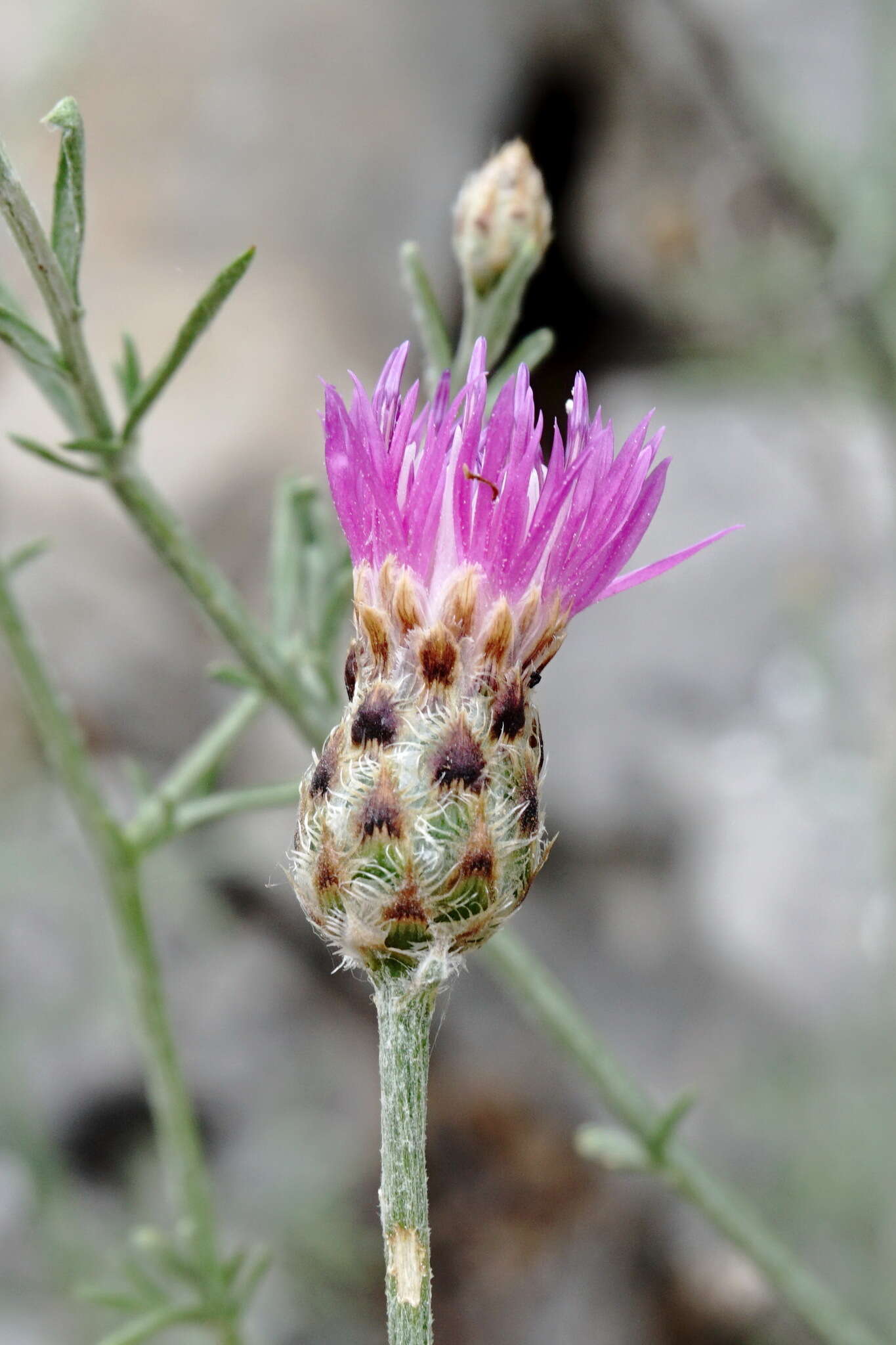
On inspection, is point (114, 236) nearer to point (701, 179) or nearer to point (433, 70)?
point (433, 70)

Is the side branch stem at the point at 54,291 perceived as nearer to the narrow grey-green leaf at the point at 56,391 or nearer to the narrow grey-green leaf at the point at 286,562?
the narrow grey-green leaf at the point at 56,391

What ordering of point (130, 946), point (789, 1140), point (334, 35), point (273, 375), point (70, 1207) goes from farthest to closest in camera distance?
point (334, 35), point (273, 375), point (789, 1140), point (70, 1207), point (130, 946)

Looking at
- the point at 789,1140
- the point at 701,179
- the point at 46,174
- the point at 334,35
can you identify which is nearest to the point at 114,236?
the point at 46,174

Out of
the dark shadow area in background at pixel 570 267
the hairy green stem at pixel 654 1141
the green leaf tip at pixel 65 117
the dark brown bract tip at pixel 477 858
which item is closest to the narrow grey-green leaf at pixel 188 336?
the green leaf tip at pixel 65 117

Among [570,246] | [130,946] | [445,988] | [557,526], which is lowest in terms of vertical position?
[445,988]

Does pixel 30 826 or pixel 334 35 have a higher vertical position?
pixel 334 35

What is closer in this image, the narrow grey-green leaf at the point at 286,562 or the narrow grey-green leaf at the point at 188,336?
the narrow grey-green leaf at the point at 188,336
